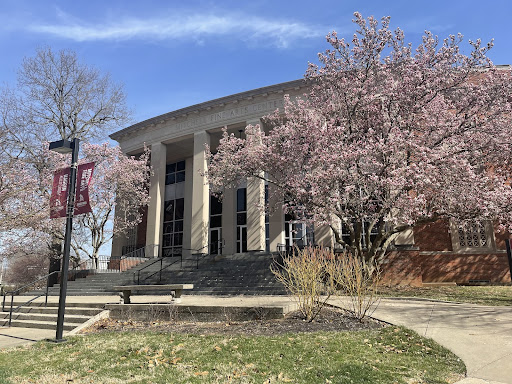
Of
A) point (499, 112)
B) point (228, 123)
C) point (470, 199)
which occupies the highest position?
point (228, 123)

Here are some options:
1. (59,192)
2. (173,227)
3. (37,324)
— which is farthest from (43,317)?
(173,227)

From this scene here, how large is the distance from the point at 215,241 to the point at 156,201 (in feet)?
18.3

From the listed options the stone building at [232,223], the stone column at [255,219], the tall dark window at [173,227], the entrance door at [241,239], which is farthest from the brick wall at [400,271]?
the tall dark window at [173,227]

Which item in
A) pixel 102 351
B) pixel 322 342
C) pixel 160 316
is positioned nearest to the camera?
pixel 322 342

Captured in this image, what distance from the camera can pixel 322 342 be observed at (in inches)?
237

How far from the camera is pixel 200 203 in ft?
85.3

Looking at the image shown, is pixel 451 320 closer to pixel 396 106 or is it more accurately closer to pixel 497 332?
pixel 497 332

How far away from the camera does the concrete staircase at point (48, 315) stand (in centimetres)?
1033

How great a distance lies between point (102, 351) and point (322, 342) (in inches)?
154

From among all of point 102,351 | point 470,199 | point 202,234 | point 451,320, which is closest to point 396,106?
point 470,199

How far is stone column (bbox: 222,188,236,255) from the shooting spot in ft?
81.1

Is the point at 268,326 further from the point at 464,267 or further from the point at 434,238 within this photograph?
the point at 464,267

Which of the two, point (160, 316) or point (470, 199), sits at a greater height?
point (470, 199)

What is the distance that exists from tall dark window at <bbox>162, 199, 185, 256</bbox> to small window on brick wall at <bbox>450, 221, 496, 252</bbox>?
64.2 ft
